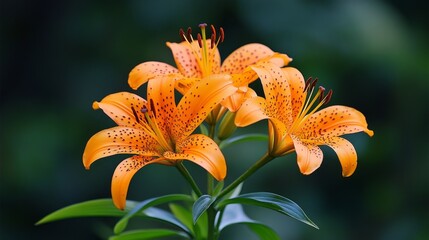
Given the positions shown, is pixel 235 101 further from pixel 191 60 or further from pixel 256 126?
pixel 256 126

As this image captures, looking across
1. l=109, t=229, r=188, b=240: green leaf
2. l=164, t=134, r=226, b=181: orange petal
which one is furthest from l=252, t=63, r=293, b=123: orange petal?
l=109, t=229, r=188, b=240: green leaf

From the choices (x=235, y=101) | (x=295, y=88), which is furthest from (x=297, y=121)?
(x=235, y=101)

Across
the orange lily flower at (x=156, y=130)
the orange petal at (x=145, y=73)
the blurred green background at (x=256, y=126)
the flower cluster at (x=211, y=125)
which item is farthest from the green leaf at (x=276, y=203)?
the blurred green background at (x=256, y=126)

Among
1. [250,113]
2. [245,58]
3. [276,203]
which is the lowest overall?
[276,203]

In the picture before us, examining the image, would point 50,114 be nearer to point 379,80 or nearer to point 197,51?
point 379,80

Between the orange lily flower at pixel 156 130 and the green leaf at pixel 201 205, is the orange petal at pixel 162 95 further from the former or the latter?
the green leaf at pixel 201 205

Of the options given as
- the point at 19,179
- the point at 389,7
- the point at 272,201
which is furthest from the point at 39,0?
the point at 272,201
